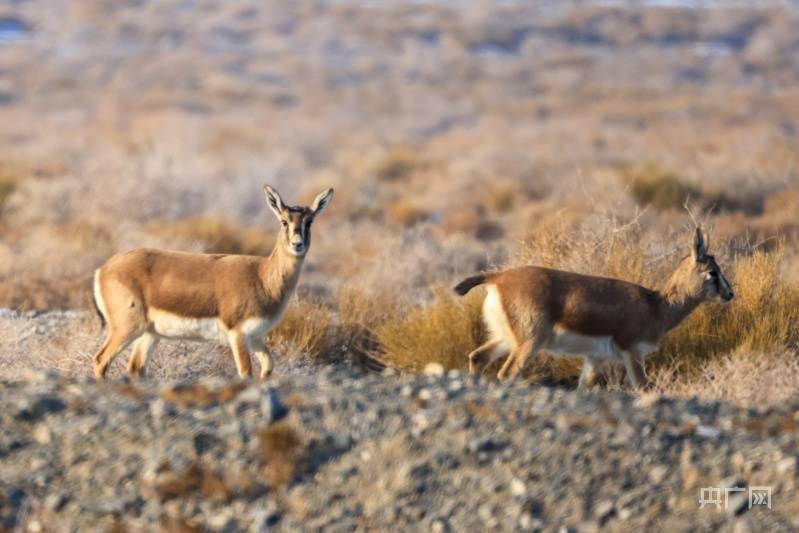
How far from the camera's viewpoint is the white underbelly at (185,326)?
9.90 meters

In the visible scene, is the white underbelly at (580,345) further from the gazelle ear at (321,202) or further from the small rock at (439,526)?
the small rock at (439,526)

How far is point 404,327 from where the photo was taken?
1182 centimetres

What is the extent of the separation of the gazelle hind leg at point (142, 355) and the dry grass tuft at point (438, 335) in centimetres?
216

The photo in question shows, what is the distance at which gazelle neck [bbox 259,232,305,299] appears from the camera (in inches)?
400

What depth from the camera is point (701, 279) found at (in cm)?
1052

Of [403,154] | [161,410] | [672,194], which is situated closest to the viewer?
[161,410]

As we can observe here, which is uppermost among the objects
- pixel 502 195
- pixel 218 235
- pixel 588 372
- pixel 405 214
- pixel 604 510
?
pixel 604 510

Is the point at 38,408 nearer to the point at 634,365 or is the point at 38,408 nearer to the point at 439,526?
the point at 439,526

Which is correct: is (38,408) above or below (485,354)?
above

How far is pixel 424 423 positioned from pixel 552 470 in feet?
2.49

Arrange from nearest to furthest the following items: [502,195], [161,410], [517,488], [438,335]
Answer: [517,488] → [161,410] → [438,335] → [502,195]

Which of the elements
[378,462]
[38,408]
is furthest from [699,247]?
[38,408]

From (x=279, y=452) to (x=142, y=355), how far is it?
10.6 ft

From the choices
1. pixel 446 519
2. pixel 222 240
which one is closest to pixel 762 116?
pixel 222 240
